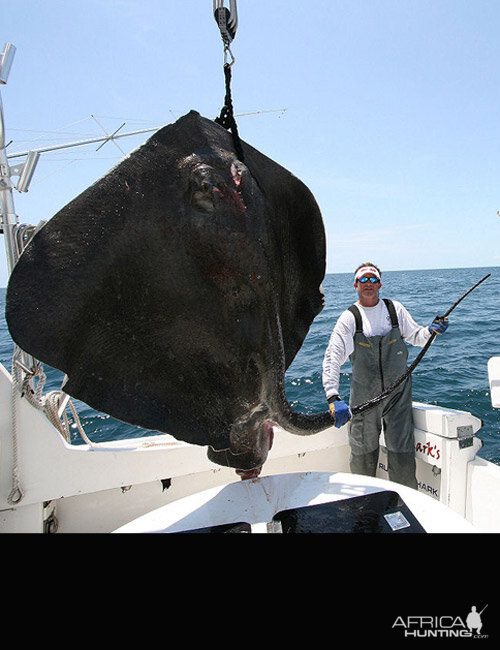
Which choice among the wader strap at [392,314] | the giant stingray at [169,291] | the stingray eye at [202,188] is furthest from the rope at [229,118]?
the wader strap at [392,314]

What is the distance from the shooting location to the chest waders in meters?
3.81

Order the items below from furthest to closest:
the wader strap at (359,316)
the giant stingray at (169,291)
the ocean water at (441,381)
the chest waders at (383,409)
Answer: the ocean water at (441,381) → the wader strap at (359,316) → the chest waders at (383,409) → the giant stingray at (169,291)

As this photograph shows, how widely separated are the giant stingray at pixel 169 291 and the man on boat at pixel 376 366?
2.34 m

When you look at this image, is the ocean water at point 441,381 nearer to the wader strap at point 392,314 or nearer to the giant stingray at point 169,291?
the wader strap at point 392,314

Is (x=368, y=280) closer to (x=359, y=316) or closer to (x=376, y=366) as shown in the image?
(x=359, y=316)

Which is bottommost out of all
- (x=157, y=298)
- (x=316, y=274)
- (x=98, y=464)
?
(x=98, y=464)

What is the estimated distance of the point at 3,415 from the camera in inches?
110

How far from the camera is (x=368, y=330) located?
155 inches

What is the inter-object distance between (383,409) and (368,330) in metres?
0.81

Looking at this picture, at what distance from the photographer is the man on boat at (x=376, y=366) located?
3.82 meters

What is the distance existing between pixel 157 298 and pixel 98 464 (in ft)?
7.79

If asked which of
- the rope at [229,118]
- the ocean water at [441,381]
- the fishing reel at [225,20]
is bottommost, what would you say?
the ocean water at [441,381]
